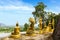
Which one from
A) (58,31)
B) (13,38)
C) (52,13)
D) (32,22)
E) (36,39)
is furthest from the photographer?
(52,13)

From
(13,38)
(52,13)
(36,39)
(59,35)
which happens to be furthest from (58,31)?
(52,13)

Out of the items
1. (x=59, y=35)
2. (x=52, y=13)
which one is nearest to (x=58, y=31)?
(x=59, y=35)

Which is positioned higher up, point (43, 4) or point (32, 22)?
point (43, 4)

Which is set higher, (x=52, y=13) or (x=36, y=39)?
(x=52, y=13)

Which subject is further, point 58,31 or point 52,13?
point 52,13

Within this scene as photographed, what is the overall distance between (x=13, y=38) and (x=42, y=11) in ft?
47.3

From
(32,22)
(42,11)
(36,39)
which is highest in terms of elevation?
(42,11)

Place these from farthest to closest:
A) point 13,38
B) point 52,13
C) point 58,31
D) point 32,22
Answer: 1. point 52,13
2. point 32,22
3. point 13,38
4. point 58,31

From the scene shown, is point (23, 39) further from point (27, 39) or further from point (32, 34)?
point (32, 34)

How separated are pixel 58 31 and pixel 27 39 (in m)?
9.39

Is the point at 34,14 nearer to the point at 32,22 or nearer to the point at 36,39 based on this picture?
the point at 32,22

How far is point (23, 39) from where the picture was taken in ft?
47.1

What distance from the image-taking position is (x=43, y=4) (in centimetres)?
2919

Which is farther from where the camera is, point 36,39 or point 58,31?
point 36,39
